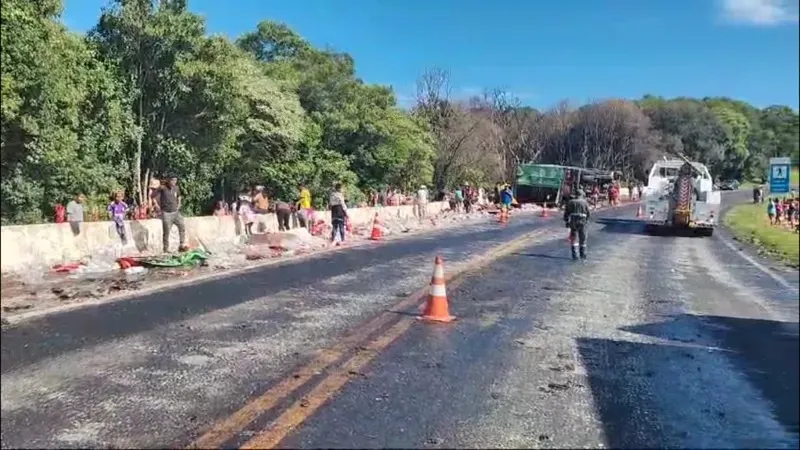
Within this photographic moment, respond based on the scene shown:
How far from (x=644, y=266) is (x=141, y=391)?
13285mm

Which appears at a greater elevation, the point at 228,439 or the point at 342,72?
the point at 342,72

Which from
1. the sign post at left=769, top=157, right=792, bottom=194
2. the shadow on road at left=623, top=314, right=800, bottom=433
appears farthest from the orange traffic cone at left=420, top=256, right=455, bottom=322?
the sign post at left=769, top=157, right=792, bottom=194

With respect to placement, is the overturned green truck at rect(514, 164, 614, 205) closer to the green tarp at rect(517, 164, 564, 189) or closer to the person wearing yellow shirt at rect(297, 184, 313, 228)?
the green tarp at rect(517, 164, 564, 189)

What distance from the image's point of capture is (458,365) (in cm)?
703

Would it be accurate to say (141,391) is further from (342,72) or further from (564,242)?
(342,72)

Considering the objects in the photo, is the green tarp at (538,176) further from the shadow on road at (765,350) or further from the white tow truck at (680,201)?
the shadow on road at (765,350)

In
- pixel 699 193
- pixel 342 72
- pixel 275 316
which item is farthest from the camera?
pixel 342 72

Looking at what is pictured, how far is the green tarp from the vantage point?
4641cm

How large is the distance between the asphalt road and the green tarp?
33.7m

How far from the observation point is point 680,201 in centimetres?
2769

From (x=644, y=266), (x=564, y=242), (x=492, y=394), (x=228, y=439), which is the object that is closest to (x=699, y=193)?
(x=564, y=242)

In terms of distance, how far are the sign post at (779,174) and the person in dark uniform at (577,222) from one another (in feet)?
45.9

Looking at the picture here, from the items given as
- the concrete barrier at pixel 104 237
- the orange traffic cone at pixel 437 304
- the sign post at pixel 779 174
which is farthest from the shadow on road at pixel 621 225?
the sign post at pixel 779 174

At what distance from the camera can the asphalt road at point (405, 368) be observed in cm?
491
